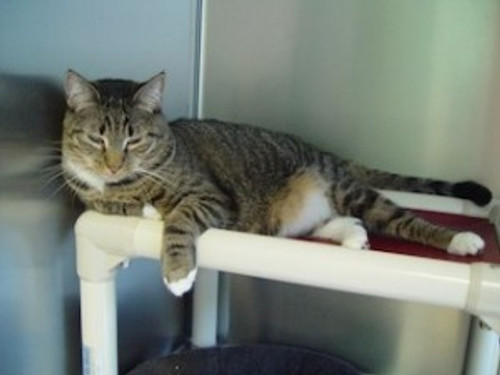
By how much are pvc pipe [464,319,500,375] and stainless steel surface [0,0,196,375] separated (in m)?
0.67

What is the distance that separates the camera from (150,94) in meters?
0.84

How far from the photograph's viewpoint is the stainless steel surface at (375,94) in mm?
1070

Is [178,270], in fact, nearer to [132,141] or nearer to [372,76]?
[132,141]

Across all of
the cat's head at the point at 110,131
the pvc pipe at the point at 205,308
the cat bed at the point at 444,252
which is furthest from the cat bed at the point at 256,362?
the cat's head at the point at 110,131

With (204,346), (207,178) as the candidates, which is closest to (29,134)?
(207,178)

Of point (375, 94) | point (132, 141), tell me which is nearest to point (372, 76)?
point (375, 94)

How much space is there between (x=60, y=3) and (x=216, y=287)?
694 mm

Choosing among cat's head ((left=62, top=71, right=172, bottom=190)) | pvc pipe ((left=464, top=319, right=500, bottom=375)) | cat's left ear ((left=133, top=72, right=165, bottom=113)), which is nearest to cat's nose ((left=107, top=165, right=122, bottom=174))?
cat's head ((left=62, top=71, right=172, bottom=190))

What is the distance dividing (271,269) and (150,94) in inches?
13.4

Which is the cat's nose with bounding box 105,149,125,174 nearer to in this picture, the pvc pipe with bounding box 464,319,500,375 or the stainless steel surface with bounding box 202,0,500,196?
the stainless steel surface with bounding box 202,0,500,196

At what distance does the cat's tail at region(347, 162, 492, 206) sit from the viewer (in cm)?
104

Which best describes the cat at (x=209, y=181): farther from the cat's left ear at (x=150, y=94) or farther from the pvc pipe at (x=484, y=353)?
the pvc pipe at (x=484, y=353)

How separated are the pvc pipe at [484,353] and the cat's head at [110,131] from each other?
0.69 m

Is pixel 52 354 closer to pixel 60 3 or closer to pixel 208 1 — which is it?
pixel 60 3
